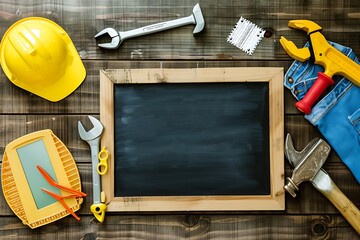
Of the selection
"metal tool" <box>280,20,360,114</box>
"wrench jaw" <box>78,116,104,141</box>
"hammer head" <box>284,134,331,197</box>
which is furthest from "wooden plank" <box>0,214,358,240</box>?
"metal tool" <box>280,20,360,114</box>

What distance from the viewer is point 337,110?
3.96ft

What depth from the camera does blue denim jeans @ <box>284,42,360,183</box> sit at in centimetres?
120

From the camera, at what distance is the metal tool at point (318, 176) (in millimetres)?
1188

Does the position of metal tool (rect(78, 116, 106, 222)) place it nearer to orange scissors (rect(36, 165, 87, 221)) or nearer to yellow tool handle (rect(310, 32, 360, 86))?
orange scissors (rect(36, 165, 87, 221))

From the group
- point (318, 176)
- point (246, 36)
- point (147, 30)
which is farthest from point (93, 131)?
point (318, 176)

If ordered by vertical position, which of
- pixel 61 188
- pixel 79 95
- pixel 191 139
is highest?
pixel 79 95

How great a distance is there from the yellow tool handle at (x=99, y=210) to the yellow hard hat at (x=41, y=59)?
1.01 feet

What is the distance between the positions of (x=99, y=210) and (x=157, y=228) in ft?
0.55

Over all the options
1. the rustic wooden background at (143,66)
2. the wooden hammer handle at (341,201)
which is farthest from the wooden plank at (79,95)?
the wooden hammer handle at (341,201)

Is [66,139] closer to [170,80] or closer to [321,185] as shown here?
[170,80]

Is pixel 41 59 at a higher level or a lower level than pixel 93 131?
higher

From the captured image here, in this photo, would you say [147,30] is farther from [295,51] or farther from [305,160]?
[305,160]

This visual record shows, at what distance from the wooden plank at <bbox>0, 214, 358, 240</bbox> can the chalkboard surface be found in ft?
0.24

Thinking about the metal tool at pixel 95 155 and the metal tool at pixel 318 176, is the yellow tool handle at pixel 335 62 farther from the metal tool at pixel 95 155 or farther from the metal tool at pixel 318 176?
the metal tool at pixel 95 155
